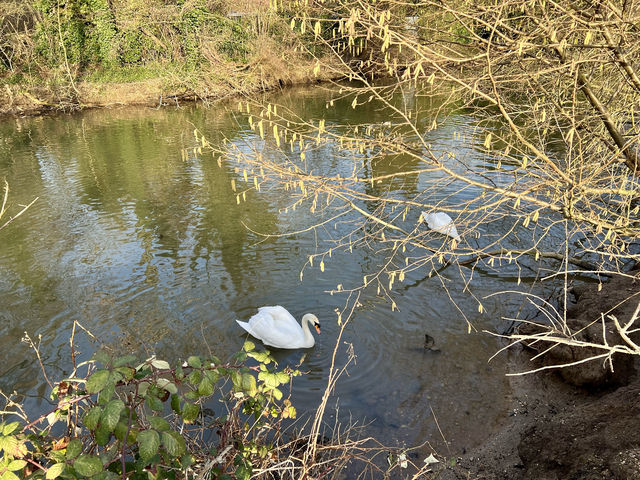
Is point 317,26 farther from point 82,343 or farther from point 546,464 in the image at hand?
point 82,343

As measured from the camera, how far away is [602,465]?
3518mm

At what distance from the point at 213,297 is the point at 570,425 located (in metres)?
4.80

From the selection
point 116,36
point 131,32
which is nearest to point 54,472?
point 131,32

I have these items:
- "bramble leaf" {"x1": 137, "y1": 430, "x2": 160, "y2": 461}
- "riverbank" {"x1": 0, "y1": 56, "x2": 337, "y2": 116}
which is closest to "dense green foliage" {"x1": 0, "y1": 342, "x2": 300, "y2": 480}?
"bramble leaf" {"x1": 137, "y1": 430, "x2": 160, "y2": 461}

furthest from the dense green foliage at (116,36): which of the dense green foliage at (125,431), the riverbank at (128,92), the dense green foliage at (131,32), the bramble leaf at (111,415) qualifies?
the bramble leaf at (111,415)

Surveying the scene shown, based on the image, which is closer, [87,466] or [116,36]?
→ [87,466]

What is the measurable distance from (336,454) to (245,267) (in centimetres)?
417

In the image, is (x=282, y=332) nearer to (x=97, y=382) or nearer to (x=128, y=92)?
(x=97, y=382)

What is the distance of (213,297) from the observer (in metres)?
A: 7.07

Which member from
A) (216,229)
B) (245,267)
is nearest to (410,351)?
(245,267)

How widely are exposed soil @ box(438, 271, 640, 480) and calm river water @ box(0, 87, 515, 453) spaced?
0.77ft

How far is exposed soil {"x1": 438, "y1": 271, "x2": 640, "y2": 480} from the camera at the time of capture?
3.63m

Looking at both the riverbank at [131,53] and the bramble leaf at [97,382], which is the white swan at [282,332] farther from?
the riverbank at [131,53]

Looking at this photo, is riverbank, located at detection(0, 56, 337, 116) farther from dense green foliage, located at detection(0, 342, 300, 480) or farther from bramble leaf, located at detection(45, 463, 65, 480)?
bramble leaf, located at detection(45, 463, 65, 480)
